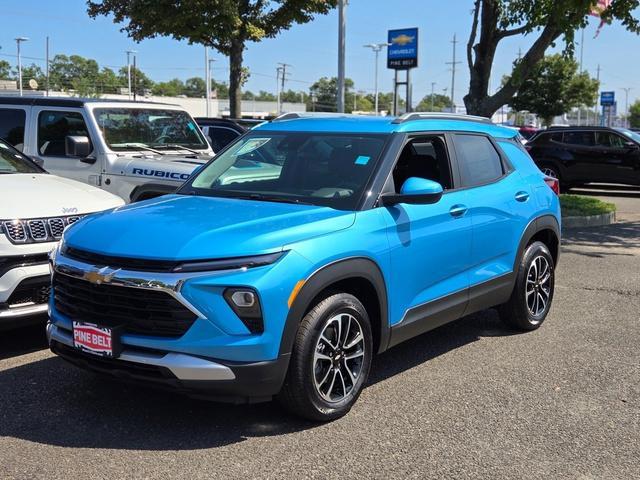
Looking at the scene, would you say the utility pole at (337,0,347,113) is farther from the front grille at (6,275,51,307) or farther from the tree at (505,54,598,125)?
the tree at (505,54,598,125)

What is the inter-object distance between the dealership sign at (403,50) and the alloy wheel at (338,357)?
→ 19.5 meters

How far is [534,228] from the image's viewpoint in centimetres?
598

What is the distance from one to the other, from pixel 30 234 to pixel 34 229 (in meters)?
0.06

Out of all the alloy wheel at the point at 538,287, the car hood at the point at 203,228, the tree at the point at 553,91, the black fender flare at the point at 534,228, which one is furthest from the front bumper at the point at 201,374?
the tree at the point at 553,91

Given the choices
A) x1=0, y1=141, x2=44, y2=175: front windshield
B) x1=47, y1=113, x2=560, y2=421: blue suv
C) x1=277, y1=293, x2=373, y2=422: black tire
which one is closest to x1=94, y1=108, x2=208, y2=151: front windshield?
x1=0, y1=141, x2=44, y2=175: front windshield

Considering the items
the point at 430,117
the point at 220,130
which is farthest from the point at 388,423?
the point at 220,130

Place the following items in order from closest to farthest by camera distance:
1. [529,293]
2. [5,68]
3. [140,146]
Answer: [529,293]
[140,146]
[5,68]

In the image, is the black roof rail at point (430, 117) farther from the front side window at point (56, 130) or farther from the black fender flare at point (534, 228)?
the front side window at point (56, 130)

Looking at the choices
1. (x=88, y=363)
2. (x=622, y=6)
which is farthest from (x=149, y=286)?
(x=622, y=6)

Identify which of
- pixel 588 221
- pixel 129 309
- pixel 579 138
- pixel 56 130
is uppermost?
pixel 579 138

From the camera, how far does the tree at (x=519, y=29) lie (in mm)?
10680

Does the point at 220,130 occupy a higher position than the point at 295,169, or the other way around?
the point at 220,130

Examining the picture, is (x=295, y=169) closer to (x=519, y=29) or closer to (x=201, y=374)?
(x=201, y=374)

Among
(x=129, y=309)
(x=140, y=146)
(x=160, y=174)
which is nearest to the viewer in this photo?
(x=129, y=309)
